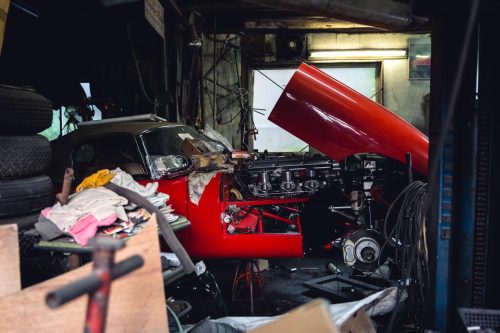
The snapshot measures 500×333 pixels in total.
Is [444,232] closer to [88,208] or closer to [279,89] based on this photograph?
[88,208]

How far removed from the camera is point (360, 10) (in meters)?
1.83

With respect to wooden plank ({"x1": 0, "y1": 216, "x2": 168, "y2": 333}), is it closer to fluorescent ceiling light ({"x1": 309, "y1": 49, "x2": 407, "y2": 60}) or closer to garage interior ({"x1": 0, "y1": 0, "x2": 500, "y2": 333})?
garage interior ({"x1": 0, "y1": 0, "x2": 500, "y2": 333})

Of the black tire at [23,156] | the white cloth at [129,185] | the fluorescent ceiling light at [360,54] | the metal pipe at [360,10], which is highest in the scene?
the fluorescent ceiling light at [360,54]

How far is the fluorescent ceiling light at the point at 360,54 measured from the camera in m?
8.65

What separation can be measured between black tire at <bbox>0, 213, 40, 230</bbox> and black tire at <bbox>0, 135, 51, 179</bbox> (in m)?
0.26

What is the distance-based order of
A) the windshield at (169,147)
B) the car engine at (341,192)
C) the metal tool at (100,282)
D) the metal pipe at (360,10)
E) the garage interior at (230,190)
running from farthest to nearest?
the windshield at (169,147), the car engine at (341,192), the metal pipe at (360,10), the garage interior at (230,190), the metal tool at (100,282)

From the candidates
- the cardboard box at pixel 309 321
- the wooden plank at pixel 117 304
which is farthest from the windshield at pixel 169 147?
the cardboard box at pixel 309 321

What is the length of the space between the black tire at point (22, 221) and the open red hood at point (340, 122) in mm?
1896

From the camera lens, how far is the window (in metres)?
8.91

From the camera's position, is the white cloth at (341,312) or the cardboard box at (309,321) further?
the white cloth at (341,312)

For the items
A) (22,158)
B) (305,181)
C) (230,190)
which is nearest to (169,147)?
(230,190)

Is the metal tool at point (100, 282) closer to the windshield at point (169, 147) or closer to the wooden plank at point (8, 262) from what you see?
the wooden plank at point (8, 262)

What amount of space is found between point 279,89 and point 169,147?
16.8ft

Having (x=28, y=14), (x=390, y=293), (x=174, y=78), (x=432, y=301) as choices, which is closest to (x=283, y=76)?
(x=174, y=78)
